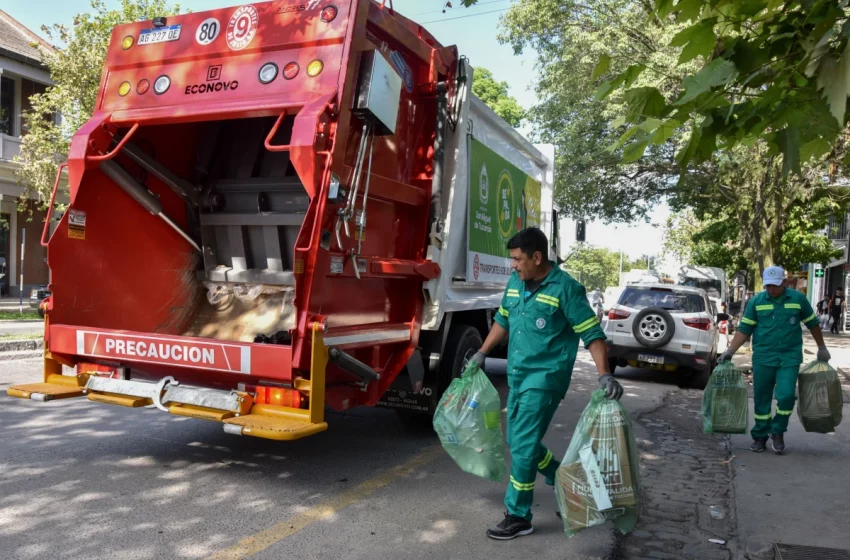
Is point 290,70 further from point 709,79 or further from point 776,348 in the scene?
point 776,348

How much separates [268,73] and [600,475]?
3.23 meters

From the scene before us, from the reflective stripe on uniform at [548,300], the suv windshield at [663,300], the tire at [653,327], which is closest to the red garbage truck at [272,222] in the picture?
the reflective stripe on uniform at [548,300]

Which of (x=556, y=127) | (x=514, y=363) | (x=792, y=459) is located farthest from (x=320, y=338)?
(x=556, y=127)

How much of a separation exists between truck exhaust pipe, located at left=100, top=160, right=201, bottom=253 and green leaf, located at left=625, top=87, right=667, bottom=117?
3.79 meters

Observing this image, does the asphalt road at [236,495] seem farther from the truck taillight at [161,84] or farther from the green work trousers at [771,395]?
the truck taillight at [161,84]

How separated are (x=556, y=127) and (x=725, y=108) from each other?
15797 millimetres

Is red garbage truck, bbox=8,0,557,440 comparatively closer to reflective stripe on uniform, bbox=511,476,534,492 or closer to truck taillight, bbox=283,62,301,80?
truck taillight, bbox=283,62,301,80

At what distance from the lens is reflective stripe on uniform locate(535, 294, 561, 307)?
3.94m

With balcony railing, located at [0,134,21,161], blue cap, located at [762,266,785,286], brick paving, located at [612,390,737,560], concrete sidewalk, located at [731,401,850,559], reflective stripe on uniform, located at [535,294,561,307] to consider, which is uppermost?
balcony railing, located at [0,134,21,161]

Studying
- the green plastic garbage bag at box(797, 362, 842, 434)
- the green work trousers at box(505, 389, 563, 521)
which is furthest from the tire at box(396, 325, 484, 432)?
the green plastic garbage bag at box(797, 362, 842, 434)

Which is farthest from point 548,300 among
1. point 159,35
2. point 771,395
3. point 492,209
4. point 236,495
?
point 159,35

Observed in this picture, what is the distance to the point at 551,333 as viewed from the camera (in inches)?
156

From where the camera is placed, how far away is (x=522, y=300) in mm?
4098

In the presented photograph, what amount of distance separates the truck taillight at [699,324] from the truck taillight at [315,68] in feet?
23.7
